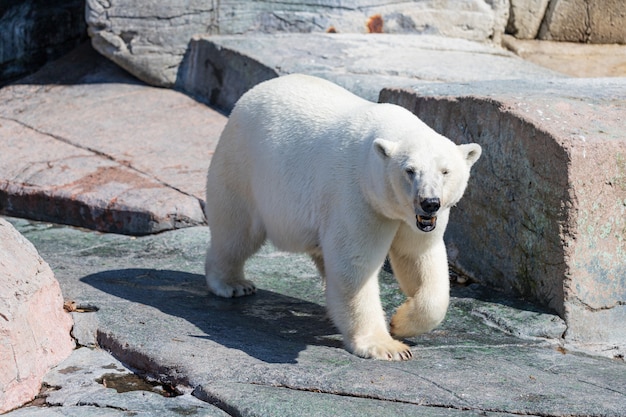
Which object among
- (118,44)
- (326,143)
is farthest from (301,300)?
(118,44)

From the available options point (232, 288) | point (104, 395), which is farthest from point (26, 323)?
point (232, 288)

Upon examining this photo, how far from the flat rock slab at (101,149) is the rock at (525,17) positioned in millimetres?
3194

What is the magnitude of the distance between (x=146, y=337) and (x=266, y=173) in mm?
988

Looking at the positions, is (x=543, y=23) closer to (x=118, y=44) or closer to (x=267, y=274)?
(x=118, y=44)

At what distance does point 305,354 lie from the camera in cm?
370

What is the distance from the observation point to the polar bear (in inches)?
139

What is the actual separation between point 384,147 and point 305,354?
0.87 meters

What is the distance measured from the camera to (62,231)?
6.02 metres

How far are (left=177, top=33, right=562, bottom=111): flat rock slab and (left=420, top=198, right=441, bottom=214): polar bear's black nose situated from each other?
315 centimetres

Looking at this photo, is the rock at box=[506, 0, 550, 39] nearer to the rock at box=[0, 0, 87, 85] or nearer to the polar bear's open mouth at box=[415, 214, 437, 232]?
the rock at box=[0, 0, 87, 85]

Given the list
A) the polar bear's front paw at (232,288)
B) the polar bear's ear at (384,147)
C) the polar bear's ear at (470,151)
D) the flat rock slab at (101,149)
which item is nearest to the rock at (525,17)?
the flat rock slab at (101,149)

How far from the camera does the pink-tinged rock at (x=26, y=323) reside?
129 inches

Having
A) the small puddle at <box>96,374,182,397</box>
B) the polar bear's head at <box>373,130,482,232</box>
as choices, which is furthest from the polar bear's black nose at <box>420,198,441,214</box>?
the small puddle at <box>96,374,182,397</box>

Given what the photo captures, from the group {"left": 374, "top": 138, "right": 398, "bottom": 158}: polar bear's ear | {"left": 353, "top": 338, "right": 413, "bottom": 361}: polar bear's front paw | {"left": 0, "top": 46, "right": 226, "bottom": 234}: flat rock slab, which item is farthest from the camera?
{"left": 0, "top": 46, "right": 226, "bottom": 234}: flat rock slab
